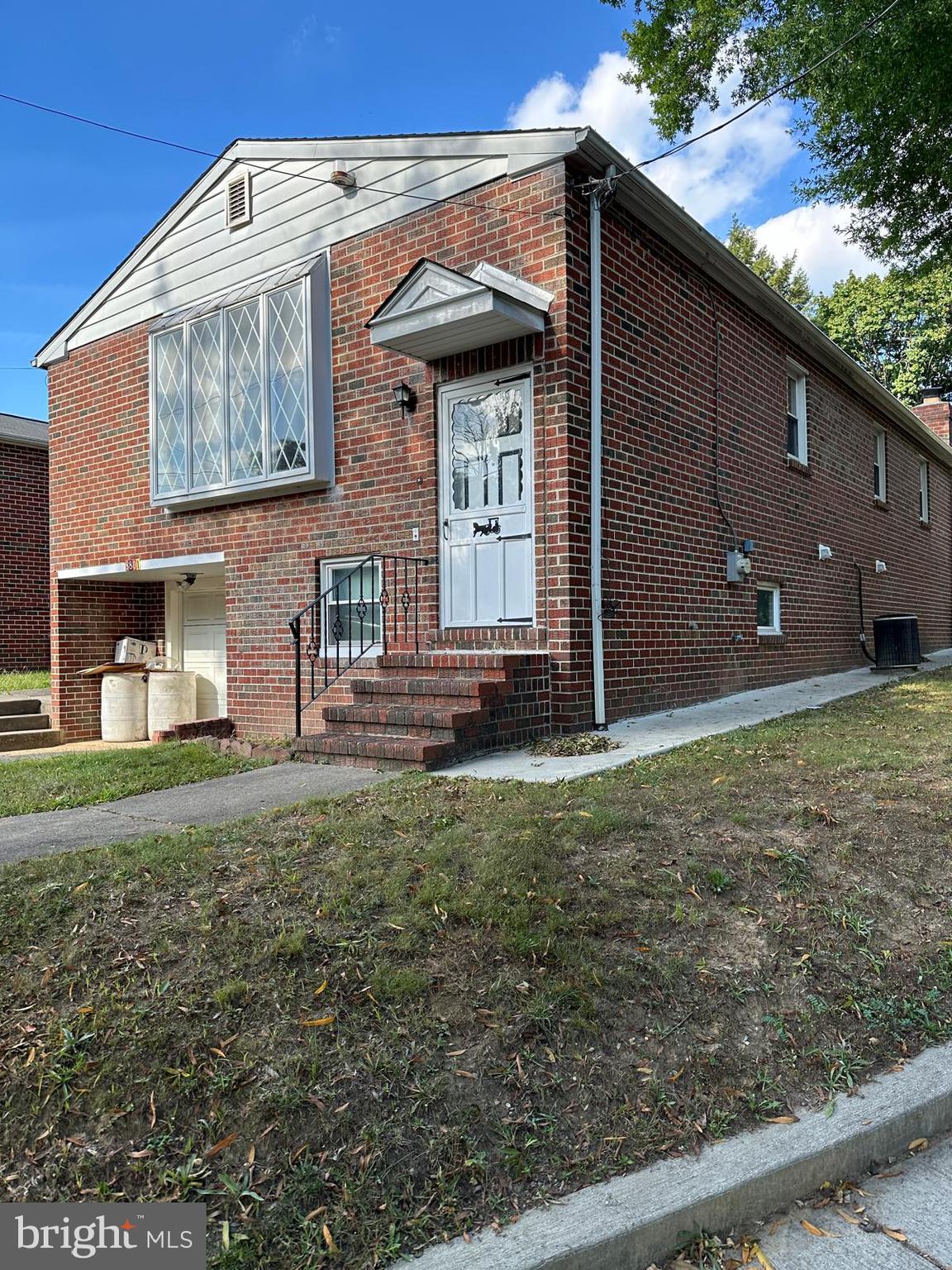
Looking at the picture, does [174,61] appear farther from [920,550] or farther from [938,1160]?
[920,550]

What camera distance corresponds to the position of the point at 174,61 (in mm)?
8648

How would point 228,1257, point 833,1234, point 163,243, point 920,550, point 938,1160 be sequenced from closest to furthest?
point 228,1257 < point 833,1234 < point 938,1160 < point 163,243 < point 920,550

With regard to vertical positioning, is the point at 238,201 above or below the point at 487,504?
above

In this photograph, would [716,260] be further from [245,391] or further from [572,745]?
[572,745]

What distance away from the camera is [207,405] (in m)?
9.52

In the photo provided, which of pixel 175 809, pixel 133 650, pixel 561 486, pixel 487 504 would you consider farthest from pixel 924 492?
pixel 175 809

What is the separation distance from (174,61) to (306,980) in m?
9.35

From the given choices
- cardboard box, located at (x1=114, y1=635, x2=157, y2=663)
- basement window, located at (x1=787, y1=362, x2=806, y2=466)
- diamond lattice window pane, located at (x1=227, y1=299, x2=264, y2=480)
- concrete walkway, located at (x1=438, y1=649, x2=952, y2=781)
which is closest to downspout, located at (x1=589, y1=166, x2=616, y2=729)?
concrete walkway, located at (x1=438, y1=649, x2=952, y2=781)

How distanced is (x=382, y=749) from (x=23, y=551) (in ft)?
39.7

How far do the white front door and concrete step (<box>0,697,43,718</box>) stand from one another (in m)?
6.59

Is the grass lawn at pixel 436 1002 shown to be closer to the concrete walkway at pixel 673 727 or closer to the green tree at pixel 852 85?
the concrete walkway at pixel 673 727

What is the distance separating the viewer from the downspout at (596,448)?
23.1ft

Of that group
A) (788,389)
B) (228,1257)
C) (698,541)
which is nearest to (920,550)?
(788,389)

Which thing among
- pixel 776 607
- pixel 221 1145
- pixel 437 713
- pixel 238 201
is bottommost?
pixel 221 1145
